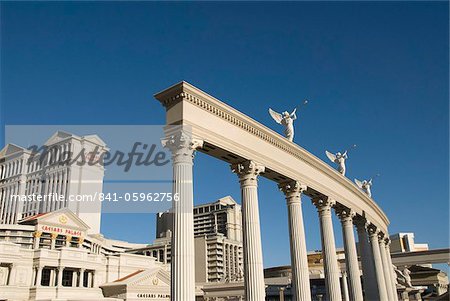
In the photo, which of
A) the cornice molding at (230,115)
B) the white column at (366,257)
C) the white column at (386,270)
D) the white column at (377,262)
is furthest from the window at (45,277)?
the white column at (386,270)

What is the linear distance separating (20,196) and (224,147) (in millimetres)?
152215

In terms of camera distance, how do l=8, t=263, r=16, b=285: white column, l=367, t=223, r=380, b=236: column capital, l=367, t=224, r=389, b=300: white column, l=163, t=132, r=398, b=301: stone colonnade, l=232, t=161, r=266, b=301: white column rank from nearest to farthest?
l=163, t=132, r=398, b=301: stone colonnade
l=232, t=161, r=266, b=301: white column
l=367, t=224, r=389, b=300: white column
l=367, t=223, r=380, b=236: column capital
l=8, t=263, r=16, b=285: white column

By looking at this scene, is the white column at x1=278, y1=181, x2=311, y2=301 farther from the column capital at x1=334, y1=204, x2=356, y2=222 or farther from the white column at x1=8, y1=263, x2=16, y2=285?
the white column at x1=8, y1=263, x2=16, y2=285

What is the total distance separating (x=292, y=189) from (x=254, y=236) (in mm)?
8062

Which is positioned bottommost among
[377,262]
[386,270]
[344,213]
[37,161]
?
[386,270]

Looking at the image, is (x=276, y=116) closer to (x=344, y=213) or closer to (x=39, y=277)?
(x=344, y=213)

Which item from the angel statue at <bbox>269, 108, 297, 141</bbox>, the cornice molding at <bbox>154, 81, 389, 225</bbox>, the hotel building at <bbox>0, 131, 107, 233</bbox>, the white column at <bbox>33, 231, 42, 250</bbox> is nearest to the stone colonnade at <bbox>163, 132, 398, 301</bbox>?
the cornice molding at <bbox>154, 81, 389, 225</bbox>

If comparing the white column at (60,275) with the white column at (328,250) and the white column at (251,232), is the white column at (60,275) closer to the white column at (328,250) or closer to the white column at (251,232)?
the white column at (328,250)

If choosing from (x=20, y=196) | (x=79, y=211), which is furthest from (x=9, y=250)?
(x=20, y=196)

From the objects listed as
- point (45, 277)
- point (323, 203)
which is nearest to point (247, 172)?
point (323, 203)

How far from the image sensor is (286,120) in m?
34.8

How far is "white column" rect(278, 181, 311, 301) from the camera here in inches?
1168

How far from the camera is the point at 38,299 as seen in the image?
57781 millimetres

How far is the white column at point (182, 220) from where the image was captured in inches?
826
